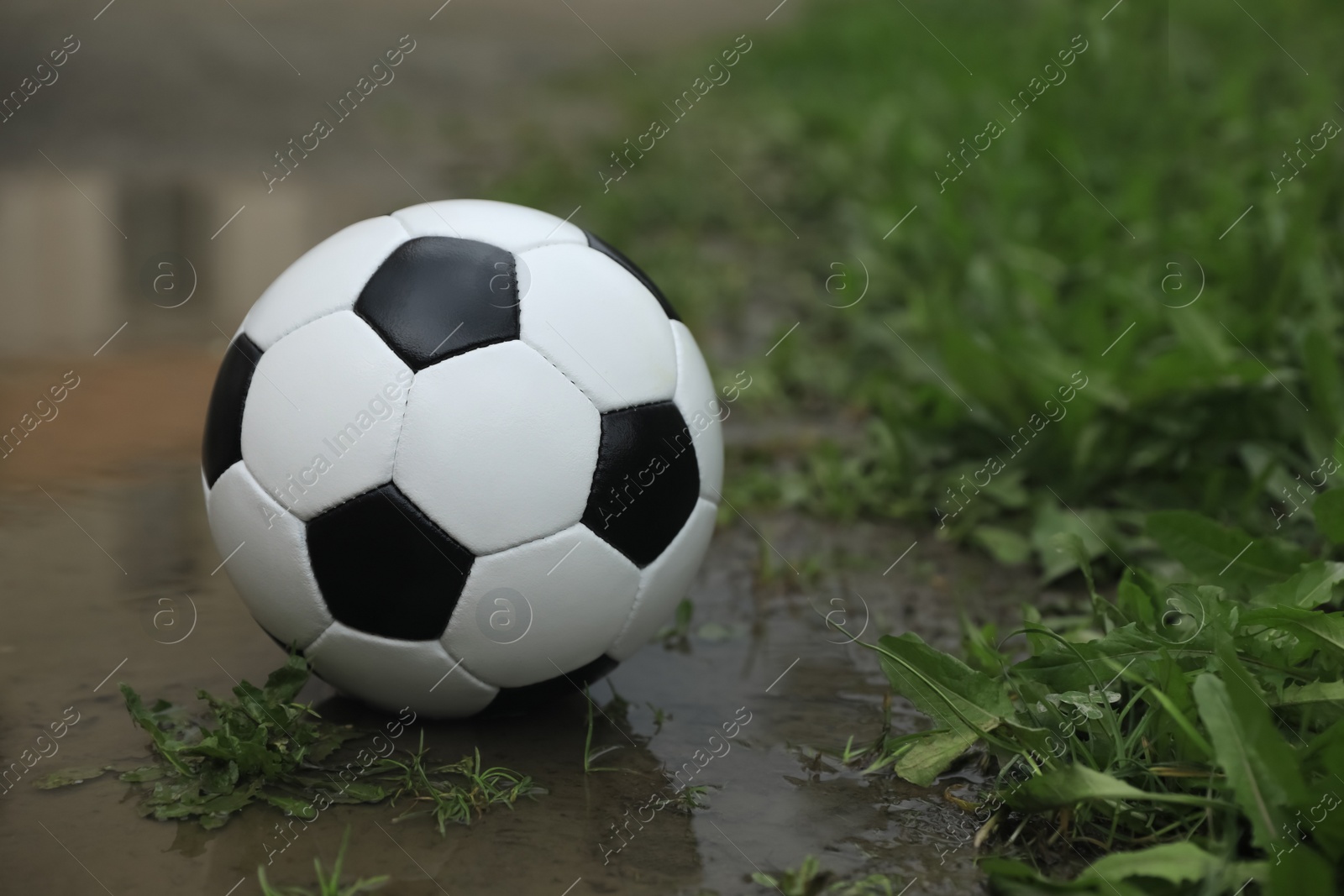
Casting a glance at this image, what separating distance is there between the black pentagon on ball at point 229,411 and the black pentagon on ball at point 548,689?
680 millimetres

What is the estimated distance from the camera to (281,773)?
7.08 ft

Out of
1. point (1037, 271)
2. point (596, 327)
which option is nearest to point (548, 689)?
point (596, 327)

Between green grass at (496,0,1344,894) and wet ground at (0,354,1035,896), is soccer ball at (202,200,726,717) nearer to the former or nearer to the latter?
wet ground at (0,354,1035,896)

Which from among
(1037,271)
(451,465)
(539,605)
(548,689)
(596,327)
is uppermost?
(596,327)

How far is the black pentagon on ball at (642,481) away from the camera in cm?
221

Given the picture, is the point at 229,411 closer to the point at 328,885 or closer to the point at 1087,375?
the point at 328,885

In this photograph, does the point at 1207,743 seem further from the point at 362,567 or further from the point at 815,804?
the point at 362,567

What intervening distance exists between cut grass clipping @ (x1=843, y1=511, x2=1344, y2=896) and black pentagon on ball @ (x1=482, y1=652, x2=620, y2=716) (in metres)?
0.51

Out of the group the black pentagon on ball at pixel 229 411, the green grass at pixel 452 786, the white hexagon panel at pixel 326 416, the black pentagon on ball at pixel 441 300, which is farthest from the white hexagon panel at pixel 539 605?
the black pentagon on ball at pixel 229 411

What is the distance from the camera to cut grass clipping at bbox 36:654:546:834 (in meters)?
2.10

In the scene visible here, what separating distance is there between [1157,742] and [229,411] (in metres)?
1.81

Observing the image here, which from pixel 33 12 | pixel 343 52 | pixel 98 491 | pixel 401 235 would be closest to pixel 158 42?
pixel 33 12

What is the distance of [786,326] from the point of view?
4.85 m

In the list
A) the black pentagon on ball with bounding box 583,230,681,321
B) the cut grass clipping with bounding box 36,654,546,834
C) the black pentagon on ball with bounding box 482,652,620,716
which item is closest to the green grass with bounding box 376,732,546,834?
the cut grass clipping with bounding box 36,654,546,834
